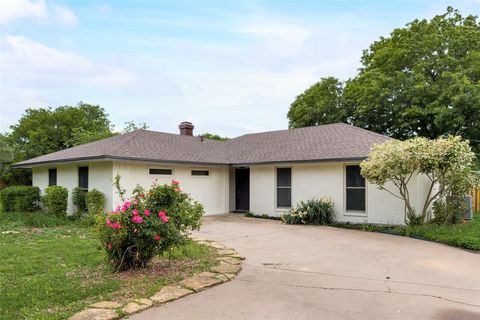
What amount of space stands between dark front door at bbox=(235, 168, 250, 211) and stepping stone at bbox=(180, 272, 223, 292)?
34.3 ft

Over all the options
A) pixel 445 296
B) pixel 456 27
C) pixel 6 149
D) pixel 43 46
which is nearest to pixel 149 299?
pixel 445 296

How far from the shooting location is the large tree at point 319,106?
84.1 ft

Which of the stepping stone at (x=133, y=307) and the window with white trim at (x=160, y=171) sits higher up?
the window with white trim at (x=160, y=171)

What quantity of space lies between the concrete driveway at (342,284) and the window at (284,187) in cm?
474

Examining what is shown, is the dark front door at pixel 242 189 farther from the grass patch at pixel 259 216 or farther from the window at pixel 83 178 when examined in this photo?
the window at pixel 83 178

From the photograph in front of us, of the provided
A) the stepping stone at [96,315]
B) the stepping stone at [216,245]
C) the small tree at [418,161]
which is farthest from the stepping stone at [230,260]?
the small tree at [418,161]

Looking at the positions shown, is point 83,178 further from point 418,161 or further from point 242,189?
point 418,161

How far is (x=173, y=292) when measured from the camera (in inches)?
182

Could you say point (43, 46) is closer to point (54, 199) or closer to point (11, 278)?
point (54, 199)

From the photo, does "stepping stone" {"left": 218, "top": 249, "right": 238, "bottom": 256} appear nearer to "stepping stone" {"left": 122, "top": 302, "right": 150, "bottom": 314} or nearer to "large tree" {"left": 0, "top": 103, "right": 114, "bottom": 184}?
"stepping stone" {"left": 122, "top": 302, "right": 150, "bottom": 314}

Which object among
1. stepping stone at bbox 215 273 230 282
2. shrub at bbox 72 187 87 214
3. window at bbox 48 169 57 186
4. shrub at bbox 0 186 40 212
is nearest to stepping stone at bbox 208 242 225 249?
stepping stone at bbox 215 273 230 282

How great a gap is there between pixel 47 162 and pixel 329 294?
1337cm

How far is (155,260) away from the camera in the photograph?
6309mm

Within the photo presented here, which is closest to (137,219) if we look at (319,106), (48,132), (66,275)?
(66,275)
